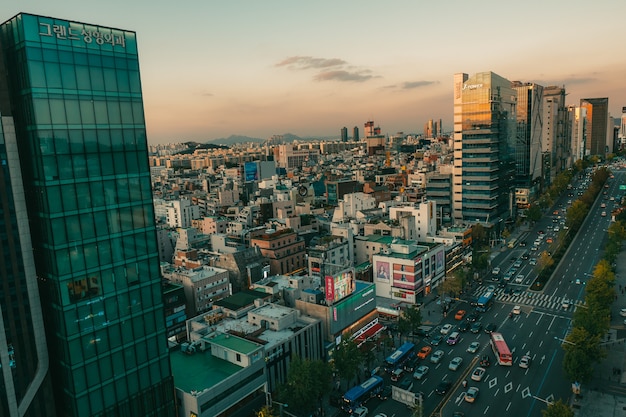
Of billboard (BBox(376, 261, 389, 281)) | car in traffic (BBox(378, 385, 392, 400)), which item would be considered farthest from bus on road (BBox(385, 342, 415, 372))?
billboard (BBox(376, 261, 389, 281))

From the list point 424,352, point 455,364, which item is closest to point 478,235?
point 424,352

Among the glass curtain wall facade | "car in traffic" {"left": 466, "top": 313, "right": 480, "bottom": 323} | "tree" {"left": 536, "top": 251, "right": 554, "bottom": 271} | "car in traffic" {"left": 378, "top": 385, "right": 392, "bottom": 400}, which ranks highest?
the glass curtain wall facade

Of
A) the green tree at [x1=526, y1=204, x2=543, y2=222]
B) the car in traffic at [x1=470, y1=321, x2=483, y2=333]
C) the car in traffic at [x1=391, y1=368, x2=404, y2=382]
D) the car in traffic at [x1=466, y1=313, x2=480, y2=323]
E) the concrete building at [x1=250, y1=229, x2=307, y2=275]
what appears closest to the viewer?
the car in traffic at [x1=391, y1=368, x2=404, y2=382]

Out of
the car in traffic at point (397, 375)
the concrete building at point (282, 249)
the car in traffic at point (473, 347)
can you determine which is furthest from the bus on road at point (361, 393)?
the concrete building at point (282, 249)

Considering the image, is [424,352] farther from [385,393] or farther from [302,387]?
[302,387]

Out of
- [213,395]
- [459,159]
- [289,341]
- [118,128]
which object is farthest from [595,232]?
[118,128]

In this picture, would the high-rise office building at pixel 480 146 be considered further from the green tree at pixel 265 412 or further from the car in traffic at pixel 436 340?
the green tree at pixel 265 412

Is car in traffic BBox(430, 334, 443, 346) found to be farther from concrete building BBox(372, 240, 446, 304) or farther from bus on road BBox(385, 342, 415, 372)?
concrete building BBox(372, 240, 446, 304)
